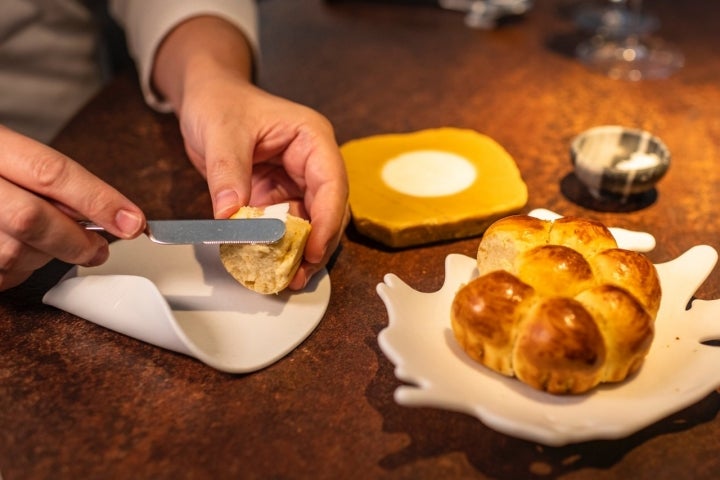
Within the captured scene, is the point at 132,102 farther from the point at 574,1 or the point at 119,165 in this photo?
the point at 574,1

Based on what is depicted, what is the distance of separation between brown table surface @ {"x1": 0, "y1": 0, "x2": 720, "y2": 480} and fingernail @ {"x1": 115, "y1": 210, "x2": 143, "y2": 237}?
0.46 ft

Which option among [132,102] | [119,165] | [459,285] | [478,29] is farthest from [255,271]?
[478,29]

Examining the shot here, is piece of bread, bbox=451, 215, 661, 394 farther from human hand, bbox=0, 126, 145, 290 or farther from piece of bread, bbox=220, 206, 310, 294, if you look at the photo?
human hand, bbox=0, 126, 145, 290

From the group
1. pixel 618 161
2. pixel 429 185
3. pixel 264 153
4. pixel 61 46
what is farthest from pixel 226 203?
pixel 61 46

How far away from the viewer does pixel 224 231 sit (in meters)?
0.85

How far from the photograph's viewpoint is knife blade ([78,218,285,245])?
2.78ft

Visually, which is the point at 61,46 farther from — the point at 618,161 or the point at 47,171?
the point at 618,161

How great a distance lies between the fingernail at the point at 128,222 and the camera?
856 mm

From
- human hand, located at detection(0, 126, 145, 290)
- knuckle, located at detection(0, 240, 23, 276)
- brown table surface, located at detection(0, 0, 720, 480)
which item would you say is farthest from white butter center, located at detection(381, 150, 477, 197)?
knuckle, located at detection(0, 240, 23, 276)

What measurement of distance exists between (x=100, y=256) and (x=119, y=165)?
1.38ft

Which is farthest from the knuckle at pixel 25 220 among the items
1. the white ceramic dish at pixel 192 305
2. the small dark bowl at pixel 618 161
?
the small dark bowl at pixel 618 161

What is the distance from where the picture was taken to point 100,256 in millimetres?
913

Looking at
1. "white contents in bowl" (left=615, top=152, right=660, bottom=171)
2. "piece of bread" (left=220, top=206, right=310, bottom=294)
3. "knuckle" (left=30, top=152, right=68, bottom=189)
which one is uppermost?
"knuckle" (left=30, top=152, right=68, bottom=189)

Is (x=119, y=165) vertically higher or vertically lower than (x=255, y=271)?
lower
